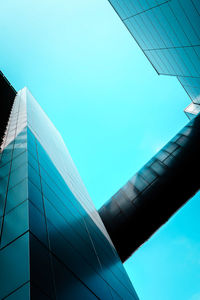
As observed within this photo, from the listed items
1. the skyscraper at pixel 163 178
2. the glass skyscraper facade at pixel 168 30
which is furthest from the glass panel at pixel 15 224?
the glass skyscraper facade at pixel 168 30

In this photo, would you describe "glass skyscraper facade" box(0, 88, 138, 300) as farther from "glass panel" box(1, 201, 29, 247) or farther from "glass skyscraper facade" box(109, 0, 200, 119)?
"glass skyscraper facade" box(109, 0, 200, 119)

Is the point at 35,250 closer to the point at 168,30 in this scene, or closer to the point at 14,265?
the point at 14,265

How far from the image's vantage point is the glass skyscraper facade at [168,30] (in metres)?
13.5

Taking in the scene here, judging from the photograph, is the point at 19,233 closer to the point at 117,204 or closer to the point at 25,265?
the point at 25,265

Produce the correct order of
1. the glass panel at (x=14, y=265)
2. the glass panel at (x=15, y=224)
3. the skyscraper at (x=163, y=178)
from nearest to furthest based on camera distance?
1. the glass panel at (x=14, y=265)
2. the glass panel at (x=15, y=224)
3. the skyscraper at (x=163, y=178)

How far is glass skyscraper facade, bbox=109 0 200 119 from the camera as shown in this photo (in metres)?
13.5

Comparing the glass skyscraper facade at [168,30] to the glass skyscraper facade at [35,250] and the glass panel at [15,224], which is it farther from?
the glass panel at [15,224]

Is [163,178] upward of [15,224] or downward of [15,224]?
downward

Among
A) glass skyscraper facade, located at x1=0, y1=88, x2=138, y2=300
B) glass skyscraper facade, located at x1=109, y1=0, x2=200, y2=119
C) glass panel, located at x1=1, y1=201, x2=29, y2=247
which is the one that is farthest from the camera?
glass skyscraper facade, located at x1=109, y1=0, x2=200, y2=119

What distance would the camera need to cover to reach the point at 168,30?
16141 millimetres

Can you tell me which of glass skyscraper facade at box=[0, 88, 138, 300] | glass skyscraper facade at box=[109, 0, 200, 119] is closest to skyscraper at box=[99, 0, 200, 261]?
glass skyscraper facade at box=[109, 0, 200, 119]

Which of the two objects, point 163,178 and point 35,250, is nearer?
point 35,250

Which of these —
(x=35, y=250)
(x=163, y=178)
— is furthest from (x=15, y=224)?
(x=163, y=178)

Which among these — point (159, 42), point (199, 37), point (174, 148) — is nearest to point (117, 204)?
point (174, 148)
